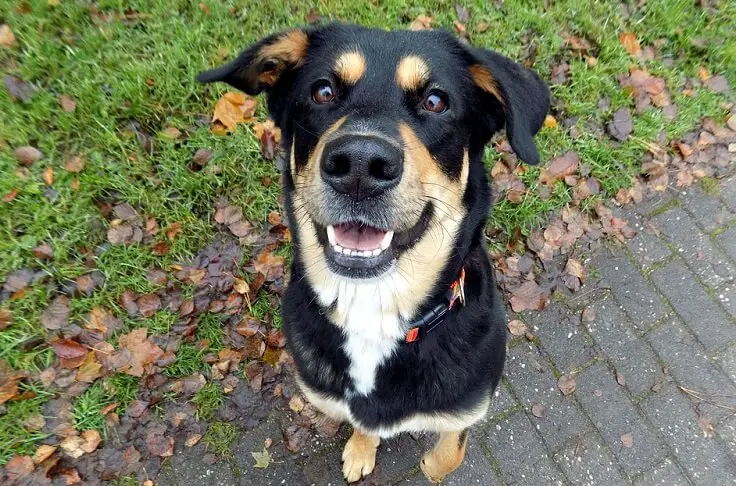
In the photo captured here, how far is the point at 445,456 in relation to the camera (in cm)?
293

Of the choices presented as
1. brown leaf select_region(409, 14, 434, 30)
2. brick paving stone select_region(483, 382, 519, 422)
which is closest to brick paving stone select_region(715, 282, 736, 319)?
brick paving stone select_region(483, 382, 519, 422)

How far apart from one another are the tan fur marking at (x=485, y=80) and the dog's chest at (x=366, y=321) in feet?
3.12

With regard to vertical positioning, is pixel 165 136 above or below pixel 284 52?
below

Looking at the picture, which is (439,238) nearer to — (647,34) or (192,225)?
(192,225)

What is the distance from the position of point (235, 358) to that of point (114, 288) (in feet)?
3.15

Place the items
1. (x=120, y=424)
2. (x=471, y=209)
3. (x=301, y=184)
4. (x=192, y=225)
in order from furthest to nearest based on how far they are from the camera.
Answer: (x=192, y=225) → (x=120, y=424) → (x=471, y=209) → (x=301, y=184)

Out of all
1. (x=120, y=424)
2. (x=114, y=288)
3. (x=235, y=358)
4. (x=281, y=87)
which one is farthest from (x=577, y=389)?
(x=114, y=288)

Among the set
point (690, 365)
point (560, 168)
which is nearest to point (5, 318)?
point (560, 168)

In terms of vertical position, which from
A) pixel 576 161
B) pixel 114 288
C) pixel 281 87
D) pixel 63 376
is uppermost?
pixel 281 87

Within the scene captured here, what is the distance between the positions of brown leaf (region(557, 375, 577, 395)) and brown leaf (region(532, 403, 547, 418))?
7.1 inches

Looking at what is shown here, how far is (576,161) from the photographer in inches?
164

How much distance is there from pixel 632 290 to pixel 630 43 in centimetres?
232

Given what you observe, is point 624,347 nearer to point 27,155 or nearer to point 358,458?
point 358,458

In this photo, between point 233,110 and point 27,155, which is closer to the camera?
point 27,155
